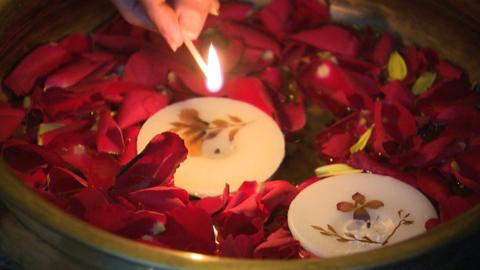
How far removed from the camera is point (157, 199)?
0.75 meters

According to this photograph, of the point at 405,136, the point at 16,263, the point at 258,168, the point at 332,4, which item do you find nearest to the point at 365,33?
the point at 332,4

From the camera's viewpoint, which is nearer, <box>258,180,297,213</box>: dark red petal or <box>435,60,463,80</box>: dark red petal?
<box>258,180,297,213</box>: dark red petal

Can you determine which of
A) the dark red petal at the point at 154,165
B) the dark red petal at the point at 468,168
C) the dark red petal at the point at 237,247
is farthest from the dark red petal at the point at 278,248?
the dark red petal at the point at 468,168

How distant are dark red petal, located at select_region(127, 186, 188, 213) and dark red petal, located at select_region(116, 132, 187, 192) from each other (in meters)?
0.02

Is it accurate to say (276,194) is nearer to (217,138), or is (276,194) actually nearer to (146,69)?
(217,138)

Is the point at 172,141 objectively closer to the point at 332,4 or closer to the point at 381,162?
the point at 381,162

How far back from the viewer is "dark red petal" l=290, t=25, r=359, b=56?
3.38ft

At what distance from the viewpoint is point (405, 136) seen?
2.92ft

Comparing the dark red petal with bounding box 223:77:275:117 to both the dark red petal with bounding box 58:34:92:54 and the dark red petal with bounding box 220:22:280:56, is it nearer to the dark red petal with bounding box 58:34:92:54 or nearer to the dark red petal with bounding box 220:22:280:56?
the dark red petal with bounding box 220:22:280:56

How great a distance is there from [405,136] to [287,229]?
0.72ft

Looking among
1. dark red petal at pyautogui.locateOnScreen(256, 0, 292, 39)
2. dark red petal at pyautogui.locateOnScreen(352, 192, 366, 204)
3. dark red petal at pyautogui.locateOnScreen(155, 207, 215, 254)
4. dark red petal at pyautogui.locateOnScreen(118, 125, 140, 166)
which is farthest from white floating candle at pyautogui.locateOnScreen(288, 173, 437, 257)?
dark red petal at pyautogui.locateOnScreen(256, 0, 292, 39)

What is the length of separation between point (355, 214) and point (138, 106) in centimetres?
33

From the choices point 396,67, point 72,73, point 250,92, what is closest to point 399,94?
point 396,67

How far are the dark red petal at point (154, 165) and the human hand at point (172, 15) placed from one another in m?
0.12
